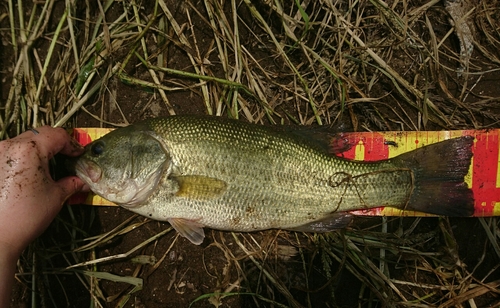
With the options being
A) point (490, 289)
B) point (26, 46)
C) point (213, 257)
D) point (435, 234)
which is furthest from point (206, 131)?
point (490, 289)

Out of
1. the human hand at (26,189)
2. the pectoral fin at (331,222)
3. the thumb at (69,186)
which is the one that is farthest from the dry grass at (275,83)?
the human hand at (26,189)

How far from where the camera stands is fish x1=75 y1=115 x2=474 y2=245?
Result: 8.89 feet

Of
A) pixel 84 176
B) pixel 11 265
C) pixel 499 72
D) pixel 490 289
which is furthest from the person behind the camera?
pixel 499 72

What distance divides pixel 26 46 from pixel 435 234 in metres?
3.86

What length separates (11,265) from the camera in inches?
99.1

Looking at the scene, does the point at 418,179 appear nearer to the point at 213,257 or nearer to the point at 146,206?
the point at 213,257

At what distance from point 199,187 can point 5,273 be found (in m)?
1.37

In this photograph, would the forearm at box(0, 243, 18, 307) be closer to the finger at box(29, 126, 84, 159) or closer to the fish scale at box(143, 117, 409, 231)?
the finger at box(29, 126, 84, 159)

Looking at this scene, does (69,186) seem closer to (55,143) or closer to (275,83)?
(55,143)

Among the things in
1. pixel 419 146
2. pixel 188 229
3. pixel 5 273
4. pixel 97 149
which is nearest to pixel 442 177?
pixel 419 146

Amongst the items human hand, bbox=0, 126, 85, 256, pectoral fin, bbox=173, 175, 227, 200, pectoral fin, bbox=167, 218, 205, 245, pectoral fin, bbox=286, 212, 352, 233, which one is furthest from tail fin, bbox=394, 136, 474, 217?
human hand, bbox=0, 126, 85, 256

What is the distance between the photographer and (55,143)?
9.00ft

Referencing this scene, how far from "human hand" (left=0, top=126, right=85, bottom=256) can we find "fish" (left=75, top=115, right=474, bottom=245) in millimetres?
228

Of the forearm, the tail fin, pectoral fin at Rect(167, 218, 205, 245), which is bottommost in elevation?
the forearm
